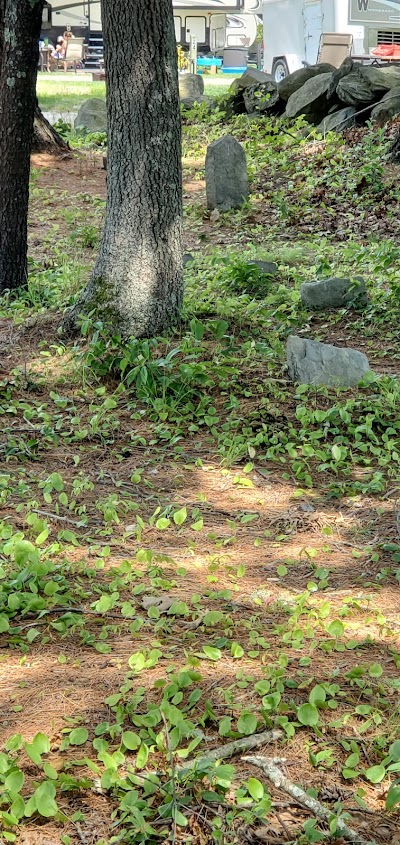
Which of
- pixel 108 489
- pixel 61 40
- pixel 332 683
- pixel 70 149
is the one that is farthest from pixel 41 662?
pixel 61 40

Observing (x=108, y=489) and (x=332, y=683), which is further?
(x=108, y=489)

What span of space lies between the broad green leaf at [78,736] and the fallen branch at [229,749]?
28cm

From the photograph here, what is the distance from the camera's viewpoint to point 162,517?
→ 4.06 m

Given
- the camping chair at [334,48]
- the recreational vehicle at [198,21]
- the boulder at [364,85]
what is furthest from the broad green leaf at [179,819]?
the recreational vehicle at [198,21]

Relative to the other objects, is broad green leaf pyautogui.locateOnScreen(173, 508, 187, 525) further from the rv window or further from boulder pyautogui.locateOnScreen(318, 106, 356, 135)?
the rv window

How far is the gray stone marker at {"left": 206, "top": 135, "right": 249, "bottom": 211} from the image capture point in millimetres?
11234

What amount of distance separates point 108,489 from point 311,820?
2.35 m

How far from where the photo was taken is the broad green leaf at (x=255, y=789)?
232 cm

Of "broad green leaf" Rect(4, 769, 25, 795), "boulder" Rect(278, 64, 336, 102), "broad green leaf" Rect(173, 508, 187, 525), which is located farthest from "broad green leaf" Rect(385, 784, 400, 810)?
"boulder" Rect(278, 64, 336, 102)

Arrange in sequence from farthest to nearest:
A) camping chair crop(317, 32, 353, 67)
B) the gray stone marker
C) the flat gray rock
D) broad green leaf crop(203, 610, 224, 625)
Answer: camping chair crop(317, 32, 353, 67) → the flat gray rock → the gray stone marker → broad green leaf crop(203, 610, 224, 625)

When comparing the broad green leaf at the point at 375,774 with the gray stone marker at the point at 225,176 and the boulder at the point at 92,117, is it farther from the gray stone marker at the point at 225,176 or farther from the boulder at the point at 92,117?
the boulder at the point at 92,117

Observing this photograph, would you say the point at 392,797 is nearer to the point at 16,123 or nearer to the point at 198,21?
the point at 16,123

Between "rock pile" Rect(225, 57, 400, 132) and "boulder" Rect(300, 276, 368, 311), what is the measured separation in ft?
22.0

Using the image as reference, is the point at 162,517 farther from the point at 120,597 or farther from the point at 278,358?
the point at 278,358
